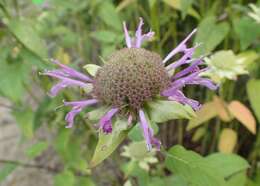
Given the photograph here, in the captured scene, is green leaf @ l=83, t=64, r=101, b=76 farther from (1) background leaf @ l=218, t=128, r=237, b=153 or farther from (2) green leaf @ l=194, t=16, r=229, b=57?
(1) background leaf @ l=218, t=128, r=237, b=153

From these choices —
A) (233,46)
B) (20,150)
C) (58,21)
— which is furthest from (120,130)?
(20,150)

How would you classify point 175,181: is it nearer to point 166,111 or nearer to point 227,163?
point 227,163

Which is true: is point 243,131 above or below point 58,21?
below

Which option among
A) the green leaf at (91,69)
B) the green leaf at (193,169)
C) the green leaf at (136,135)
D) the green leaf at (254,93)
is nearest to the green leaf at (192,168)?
the green leaf at (193,169)

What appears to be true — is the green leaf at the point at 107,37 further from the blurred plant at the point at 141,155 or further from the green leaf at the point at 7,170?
the green leaf at the point at 7,170

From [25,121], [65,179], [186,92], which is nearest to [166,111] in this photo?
[65,179]

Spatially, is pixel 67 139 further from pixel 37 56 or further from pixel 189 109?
pixel 189 109
